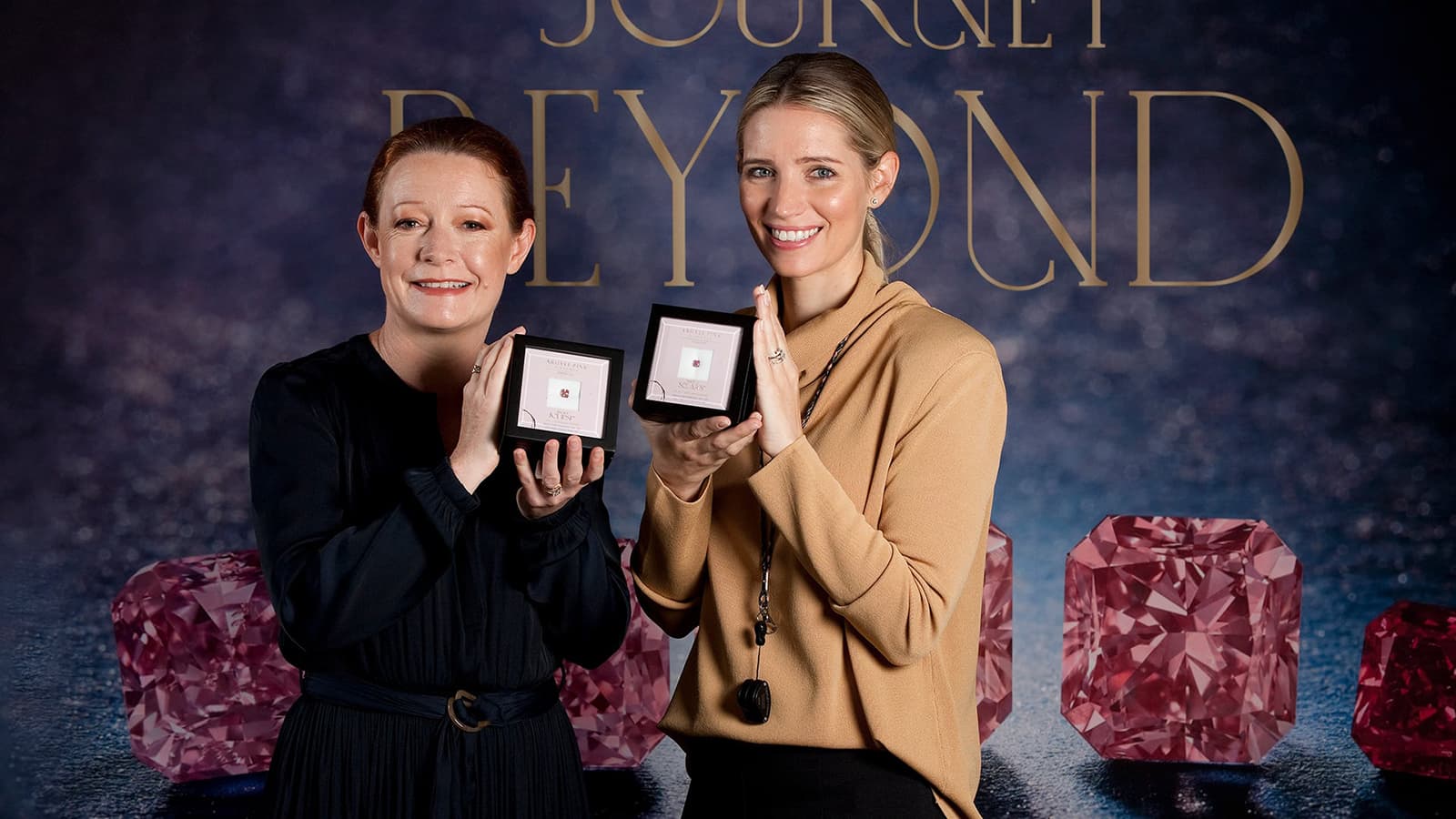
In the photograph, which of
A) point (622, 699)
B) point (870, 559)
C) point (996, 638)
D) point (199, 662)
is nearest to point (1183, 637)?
point (996, 638)

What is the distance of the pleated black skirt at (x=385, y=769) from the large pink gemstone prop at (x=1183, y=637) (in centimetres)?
138

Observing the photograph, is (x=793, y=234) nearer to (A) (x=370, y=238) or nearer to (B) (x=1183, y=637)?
(A) (x=370, y=238)

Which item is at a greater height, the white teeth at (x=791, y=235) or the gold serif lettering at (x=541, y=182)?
the gold serif lettering at (x=541, y=182)

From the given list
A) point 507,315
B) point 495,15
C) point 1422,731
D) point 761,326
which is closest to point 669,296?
point 507,315

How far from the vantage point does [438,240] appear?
1.65 meters

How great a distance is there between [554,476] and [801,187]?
1.43ft

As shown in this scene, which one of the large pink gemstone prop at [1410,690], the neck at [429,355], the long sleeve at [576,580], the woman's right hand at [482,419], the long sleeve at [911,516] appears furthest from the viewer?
the large pink gemstone prop at [1410,690]

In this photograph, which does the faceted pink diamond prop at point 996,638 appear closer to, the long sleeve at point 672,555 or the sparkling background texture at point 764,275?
the sparkling background texture at point 764,275

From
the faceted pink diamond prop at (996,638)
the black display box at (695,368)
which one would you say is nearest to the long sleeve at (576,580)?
the black display box at (695,368)

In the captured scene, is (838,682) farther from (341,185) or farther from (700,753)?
(341,185)

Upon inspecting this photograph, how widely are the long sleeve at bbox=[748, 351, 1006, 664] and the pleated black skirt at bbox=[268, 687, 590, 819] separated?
0.50 m

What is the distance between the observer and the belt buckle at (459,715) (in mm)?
1596

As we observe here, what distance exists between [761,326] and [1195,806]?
171cm

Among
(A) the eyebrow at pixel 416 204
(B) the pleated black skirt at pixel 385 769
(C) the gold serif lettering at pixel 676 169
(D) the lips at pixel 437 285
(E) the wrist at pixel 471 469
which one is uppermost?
(C) the gold serif lettering at pixel 676 169
